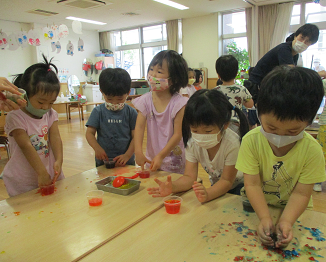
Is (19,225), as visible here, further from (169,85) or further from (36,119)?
(169,85)

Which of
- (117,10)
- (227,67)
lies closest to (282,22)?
(117,10)

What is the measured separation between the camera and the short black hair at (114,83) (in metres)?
1.71

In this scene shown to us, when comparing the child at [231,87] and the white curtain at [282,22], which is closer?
the child at [231,87]

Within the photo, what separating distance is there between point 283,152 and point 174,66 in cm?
89

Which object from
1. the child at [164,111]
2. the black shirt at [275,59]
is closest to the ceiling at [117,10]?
the black shirt at [275,59]

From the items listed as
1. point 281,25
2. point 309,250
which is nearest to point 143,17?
point 281,25

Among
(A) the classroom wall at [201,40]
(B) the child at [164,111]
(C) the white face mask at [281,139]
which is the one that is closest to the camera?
(C) the white face mask at [281,139]

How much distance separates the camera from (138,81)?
8.70m

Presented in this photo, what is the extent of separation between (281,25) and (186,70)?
23.8 feet

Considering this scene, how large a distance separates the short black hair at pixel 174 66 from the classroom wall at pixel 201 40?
25.6 feet

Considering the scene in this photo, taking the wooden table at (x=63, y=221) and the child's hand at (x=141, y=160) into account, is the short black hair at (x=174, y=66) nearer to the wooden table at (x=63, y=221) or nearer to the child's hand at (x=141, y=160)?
the child's hand at (x=141, y=160)

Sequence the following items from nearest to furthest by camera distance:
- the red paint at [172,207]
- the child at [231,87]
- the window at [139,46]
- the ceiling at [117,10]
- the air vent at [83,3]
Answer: the red paint at [172,207], the child at [231,87], the air vent at [83,3], the ceiling at [117,10], the window at [139,46]

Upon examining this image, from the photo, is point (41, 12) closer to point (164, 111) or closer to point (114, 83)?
point (114, 83)

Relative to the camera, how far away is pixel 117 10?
317 inches
